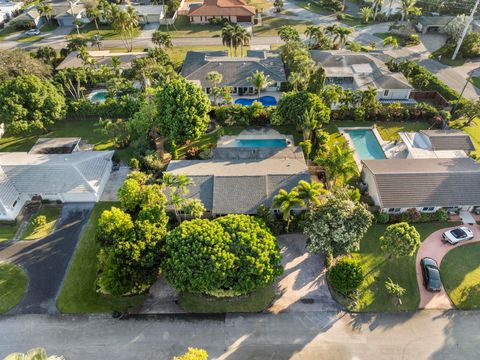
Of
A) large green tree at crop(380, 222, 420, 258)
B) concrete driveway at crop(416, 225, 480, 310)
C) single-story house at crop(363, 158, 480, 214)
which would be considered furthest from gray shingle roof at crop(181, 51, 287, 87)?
large green tree at crop(380, 222, 420, 258)

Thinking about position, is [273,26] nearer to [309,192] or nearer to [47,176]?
[309,192]

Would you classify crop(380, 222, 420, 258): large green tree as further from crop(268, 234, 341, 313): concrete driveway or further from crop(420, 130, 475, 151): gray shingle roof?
crop(420, 130, 475, 151): gray shingle roof

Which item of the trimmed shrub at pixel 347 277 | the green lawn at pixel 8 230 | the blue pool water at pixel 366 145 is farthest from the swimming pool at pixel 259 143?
the green lawn at pixel 8 230

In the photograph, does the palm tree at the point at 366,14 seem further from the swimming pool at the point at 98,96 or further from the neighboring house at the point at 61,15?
the neighboring house at the point at 61,15

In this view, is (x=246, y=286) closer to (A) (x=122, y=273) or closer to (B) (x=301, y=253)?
(B) (x=301, y=253)

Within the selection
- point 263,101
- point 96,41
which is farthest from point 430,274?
point 96,41

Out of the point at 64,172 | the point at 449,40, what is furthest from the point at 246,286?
the point at 449,40
